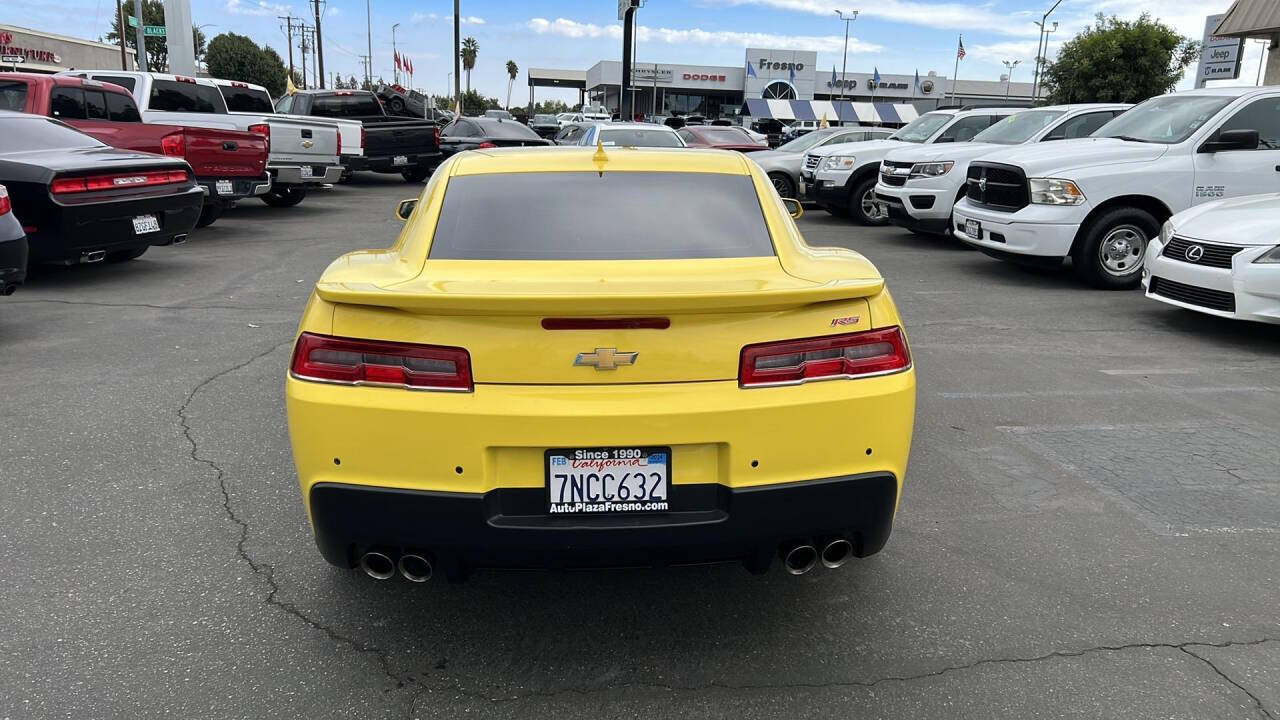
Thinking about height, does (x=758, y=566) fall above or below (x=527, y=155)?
below

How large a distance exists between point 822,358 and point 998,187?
8070 millimetres

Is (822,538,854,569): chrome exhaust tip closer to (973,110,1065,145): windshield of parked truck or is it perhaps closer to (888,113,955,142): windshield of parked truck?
(973,110,1065,145): windshield of parked truck

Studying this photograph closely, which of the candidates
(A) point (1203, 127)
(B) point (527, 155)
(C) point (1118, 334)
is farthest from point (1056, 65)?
(B) point (527, 155)

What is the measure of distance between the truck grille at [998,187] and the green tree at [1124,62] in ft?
103

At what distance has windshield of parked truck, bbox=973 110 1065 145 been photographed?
1255 centimetres

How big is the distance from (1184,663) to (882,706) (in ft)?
3.34

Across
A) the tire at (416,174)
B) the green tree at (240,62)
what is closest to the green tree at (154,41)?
the green tree at (240,62)

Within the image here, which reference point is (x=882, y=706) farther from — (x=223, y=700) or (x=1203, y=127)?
(x=1203, y=127)

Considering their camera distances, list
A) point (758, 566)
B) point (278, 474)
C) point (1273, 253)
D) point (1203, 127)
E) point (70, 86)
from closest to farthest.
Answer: point (758, 566) < point (278, 474) < point (1273, 253) < point (1203, 127) < point (70, 86)

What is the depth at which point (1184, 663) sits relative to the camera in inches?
116

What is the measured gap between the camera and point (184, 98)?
15.0m

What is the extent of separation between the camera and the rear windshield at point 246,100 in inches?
670

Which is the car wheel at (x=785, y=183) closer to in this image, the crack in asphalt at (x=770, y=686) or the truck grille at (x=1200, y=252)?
the truck grille at (x=1200, y=252)

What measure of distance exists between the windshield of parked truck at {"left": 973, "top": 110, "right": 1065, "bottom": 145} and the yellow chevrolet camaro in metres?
11.0
